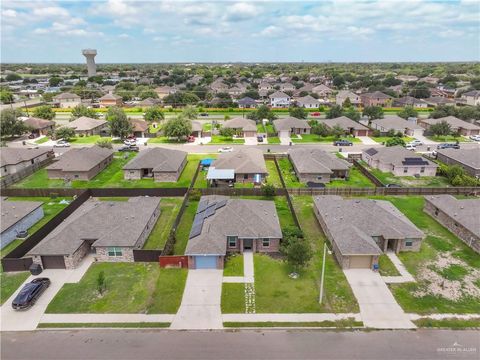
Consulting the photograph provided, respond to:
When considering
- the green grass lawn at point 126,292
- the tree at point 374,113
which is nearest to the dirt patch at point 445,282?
the green grass lawn at point 126,292

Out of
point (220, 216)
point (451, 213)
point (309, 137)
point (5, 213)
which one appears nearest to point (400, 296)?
point (451, 213)

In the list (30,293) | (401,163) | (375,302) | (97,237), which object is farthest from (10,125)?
(375,302)

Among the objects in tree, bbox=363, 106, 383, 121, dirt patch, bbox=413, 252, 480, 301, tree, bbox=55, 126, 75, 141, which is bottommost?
dirt patch, bbox=413, 252, 480, 301

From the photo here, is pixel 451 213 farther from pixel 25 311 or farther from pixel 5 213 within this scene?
pixel 5 213

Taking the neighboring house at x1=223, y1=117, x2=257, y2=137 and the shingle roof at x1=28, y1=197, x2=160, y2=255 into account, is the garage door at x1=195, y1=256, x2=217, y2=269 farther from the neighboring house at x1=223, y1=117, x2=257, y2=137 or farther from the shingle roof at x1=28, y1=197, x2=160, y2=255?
the neighboring house at x1=223, y1=117, x2=257, y2=137

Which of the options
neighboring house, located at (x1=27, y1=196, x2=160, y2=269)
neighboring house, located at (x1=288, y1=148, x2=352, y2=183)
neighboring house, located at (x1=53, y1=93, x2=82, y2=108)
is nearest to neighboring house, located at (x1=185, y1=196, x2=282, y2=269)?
neighboring house, located at (x1=27, y1=196, x2=160, y2=269)

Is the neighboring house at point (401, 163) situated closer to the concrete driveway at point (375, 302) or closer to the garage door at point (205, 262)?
the concrete driveway at point (375, 302)
